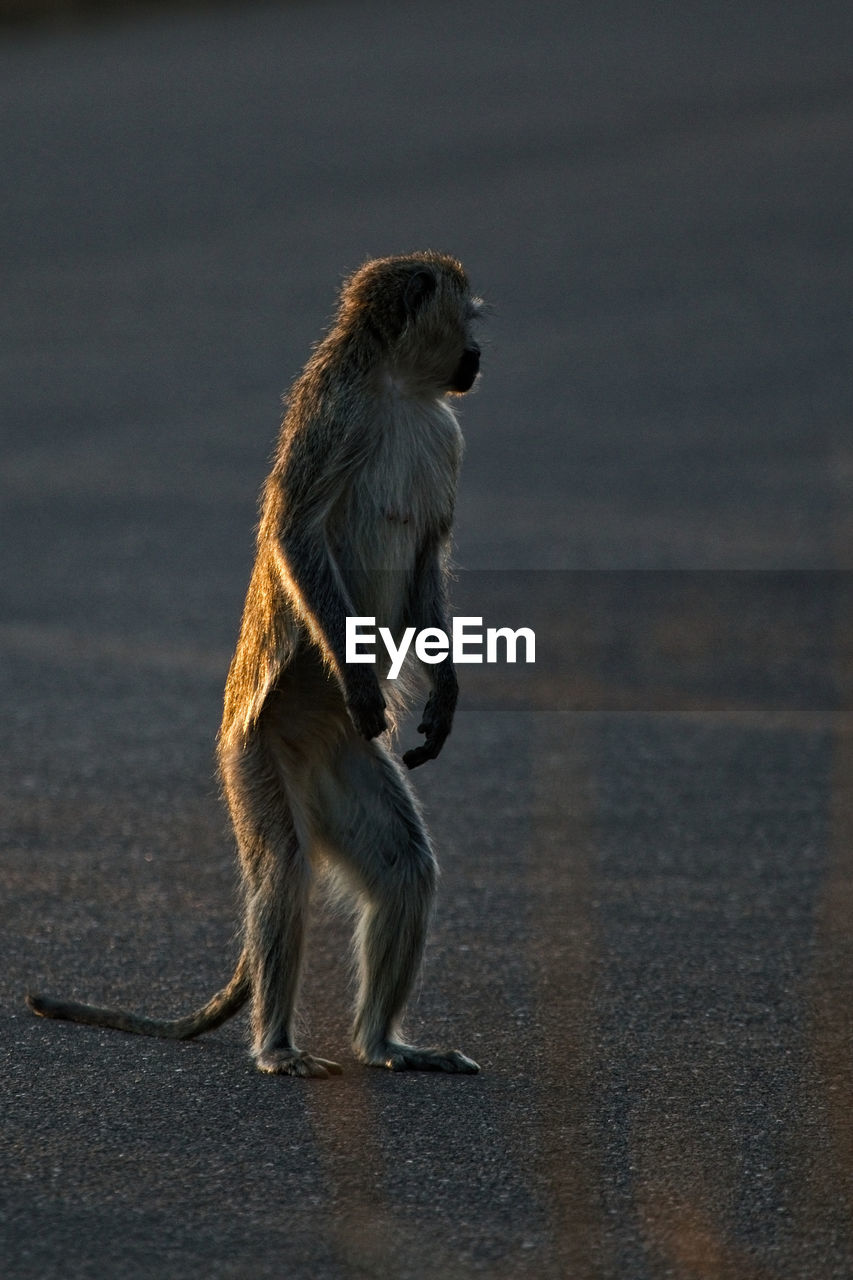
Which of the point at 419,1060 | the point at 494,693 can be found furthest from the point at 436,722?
the point at 494,693

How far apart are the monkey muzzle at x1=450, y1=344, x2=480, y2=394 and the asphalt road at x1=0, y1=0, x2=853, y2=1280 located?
1637 mm

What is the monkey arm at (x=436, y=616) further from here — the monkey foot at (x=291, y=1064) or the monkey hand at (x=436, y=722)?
the monkey foot at (x=291, y=1064)

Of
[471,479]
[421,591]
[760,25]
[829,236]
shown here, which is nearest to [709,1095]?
[421,591]

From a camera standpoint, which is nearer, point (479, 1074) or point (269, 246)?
point (479, 1074)

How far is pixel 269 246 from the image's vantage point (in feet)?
63.3

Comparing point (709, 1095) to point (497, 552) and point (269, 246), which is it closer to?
point (497, 552)

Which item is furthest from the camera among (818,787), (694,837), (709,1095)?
(818,787)

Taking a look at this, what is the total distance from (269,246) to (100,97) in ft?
19.9

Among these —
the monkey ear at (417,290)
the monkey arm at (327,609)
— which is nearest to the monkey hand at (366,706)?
the monkey arm at (327,609)

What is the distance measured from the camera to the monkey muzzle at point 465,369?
5352 mm

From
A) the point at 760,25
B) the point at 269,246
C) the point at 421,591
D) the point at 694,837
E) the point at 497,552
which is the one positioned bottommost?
the point at 694,837

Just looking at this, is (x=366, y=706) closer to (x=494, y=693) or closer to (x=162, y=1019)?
(x=162, y=1019)

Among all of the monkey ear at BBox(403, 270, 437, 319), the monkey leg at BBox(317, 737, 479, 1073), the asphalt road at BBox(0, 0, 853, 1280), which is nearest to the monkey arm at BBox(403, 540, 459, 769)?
the monkey leg at BBox(317, 737, 479, 1073)

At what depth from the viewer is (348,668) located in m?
5.12
